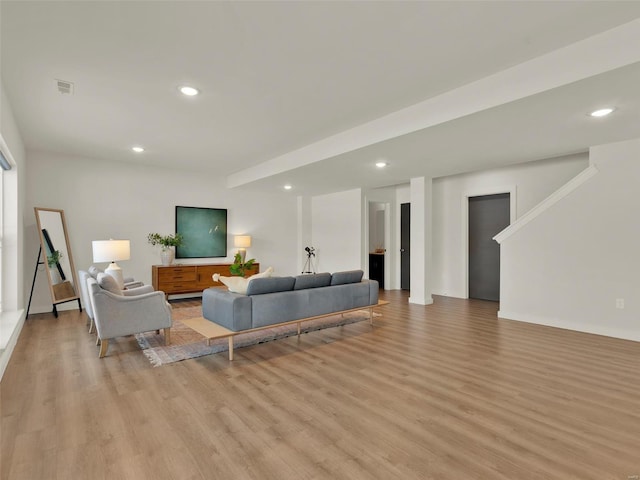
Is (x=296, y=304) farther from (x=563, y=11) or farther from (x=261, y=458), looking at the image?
(x=563, y=11)

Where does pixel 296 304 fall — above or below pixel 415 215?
below

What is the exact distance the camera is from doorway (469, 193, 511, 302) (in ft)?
21.6

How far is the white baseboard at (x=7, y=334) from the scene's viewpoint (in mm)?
3189

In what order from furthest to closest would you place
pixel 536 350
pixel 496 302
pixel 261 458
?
pixel 496 302 → pixel 536 350 → pixel 261 458

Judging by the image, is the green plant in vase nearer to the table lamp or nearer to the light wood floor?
the table lamp

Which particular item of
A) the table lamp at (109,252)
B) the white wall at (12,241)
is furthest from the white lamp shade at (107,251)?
the white wall at (12,241)

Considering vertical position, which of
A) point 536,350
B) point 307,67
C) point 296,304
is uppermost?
point 307,67

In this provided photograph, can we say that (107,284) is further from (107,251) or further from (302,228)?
(302,228)

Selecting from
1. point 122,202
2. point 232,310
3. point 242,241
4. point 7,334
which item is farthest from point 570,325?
point 122,202

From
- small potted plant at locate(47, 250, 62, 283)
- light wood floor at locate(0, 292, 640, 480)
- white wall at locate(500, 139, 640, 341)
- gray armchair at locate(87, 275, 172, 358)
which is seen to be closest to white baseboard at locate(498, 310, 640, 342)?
white wall at locate(500, 139, 640, 341)

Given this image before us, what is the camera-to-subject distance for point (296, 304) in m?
4.01

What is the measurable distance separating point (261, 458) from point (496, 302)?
19.6 feet

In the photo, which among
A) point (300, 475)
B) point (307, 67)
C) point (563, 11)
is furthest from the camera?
point (307, 67)

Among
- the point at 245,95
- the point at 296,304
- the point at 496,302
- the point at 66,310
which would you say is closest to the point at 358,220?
the point at 496,302
